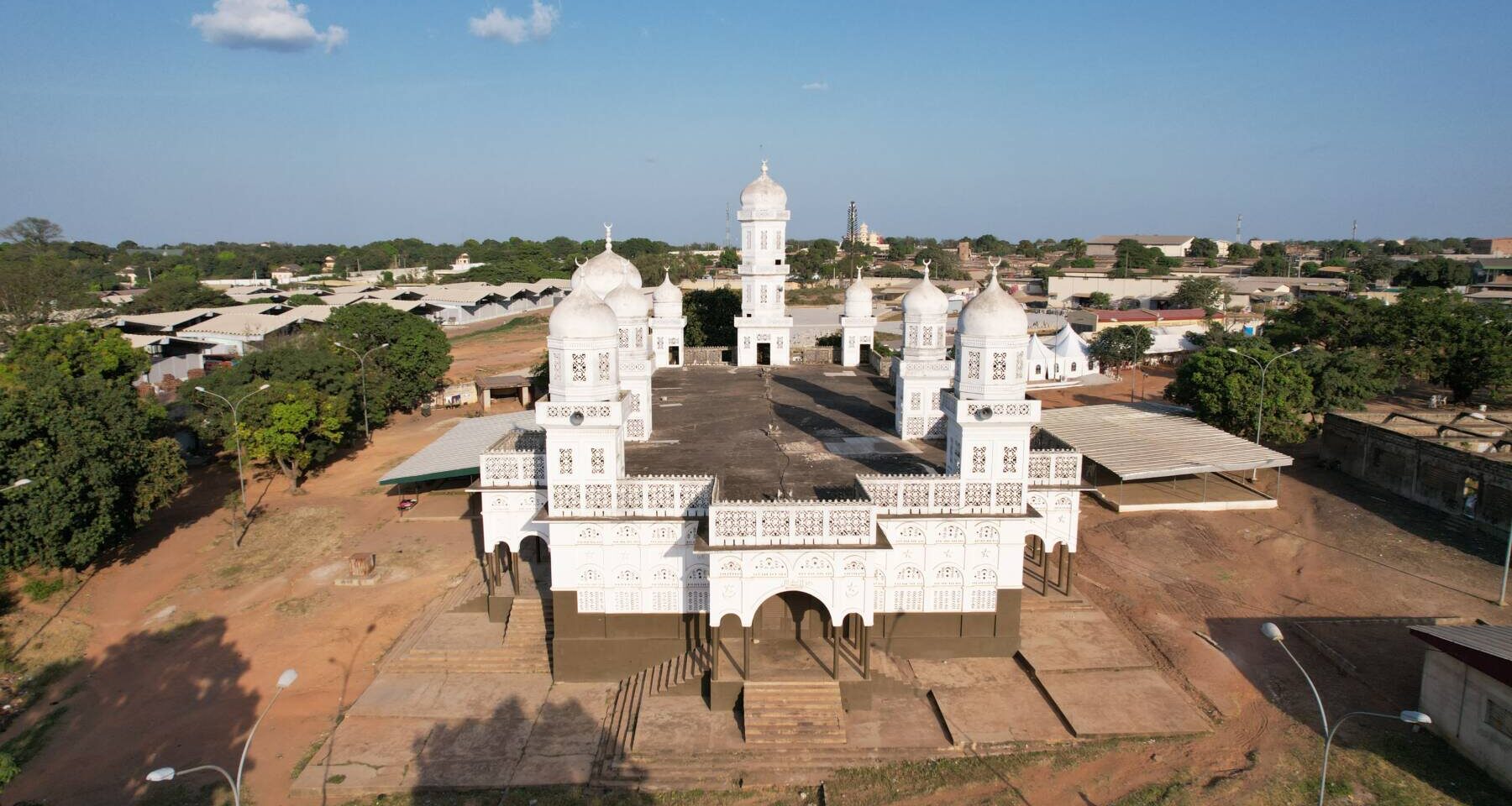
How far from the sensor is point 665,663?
61.2ft

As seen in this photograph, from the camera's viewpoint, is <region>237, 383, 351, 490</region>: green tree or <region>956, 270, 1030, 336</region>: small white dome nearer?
<region>956, 270, 1030, 336</region>: small white dome

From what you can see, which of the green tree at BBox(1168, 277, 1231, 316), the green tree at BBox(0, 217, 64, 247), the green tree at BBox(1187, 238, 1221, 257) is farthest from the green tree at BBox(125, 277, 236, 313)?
the green tree at BBox(1187, 238, 1221, 257)

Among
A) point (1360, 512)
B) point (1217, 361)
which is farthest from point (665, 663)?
point (1217, 361)

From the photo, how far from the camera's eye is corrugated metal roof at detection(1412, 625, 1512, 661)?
15.3 m

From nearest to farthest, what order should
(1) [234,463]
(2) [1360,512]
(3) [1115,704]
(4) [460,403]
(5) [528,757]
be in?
(5) [528,757] → (3) [1115,704] → (2) [1360,512] → (1) [234,463] → (4) [460,403]

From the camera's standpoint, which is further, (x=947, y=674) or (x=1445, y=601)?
(x=1445, y=601)

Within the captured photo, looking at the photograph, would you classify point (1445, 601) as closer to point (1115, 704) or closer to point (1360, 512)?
point (1360, 512)

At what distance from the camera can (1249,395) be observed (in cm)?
3288

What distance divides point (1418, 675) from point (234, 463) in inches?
1556

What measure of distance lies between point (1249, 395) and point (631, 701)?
89.9ft

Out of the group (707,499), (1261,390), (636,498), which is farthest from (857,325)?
(636,498)

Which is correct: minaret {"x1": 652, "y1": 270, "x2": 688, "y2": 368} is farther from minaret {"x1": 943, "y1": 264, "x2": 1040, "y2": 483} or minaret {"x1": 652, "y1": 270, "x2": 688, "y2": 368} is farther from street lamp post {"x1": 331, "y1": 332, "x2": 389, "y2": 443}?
minaret {"x1": 943, "y1": 264, "x2": 1040, "y2": 483}

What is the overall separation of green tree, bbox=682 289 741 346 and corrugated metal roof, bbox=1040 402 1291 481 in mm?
22155

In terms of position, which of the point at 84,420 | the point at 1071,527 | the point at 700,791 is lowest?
the point at 700,791
